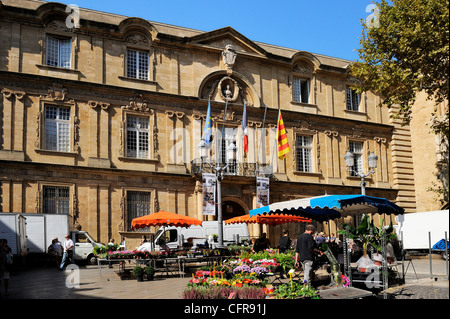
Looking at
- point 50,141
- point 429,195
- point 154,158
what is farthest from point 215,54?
point 429,195

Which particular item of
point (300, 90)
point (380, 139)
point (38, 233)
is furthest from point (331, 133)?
point (38, 233)

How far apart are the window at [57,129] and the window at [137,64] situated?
14.5ft

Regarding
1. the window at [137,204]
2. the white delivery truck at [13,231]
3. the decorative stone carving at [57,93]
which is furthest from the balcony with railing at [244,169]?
the white delivery truck at [13,231]

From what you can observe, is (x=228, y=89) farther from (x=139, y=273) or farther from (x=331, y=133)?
(x=139, y=273)

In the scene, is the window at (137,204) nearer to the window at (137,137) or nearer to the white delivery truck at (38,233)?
the window at (137,137)

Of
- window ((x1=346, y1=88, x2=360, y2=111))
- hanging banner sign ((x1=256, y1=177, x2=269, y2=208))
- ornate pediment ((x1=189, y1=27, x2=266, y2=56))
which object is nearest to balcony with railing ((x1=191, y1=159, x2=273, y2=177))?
hanging banner sign ((x1=256, y1=177, x2=269, y2=208))

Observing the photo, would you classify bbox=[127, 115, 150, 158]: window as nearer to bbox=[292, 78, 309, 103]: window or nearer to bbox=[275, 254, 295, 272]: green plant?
bbox=[292, 78, 309, 103]: window

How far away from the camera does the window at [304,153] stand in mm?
32875

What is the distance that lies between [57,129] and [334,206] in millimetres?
17034

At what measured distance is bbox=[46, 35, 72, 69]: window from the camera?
26.6 metres
